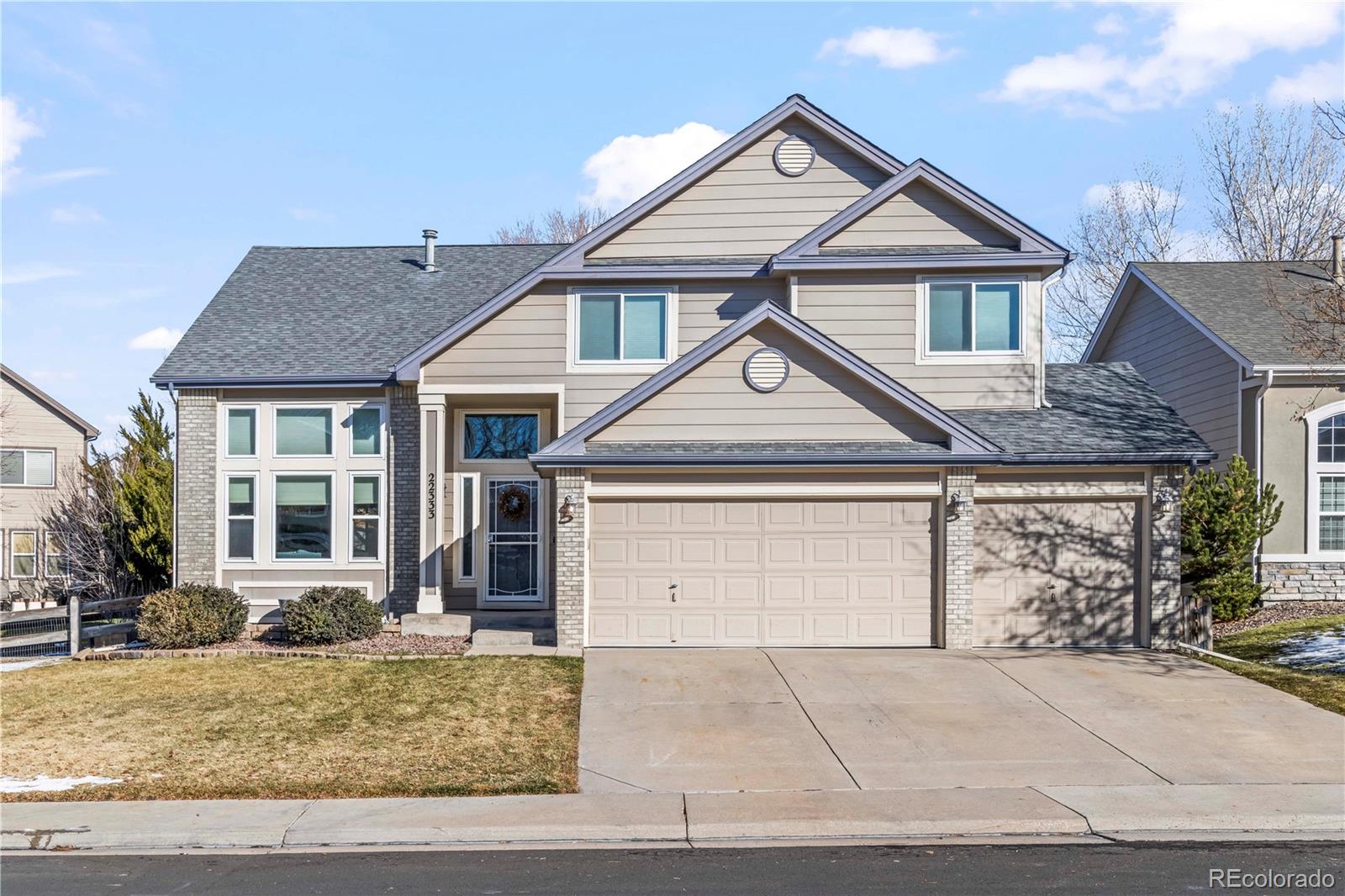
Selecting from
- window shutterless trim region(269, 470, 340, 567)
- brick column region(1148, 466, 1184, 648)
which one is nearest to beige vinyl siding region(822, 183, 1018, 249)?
brick column region(1148, 466, 1184, 648)

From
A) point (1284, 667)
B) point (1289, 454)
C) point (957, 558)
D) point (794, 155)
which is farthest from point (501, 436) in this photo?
point (1289, 454)

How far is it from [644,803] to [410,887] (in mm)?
2517

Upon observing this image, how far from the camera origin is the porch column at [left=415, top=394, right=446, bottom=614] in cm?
1741

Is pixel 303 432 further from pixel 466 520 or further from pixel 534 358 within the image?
pixel 534 358

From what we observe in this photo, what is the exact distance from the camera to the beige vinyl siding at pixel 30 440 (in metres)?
30.7

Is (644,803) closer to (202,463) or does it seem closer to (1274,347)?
(202,463)

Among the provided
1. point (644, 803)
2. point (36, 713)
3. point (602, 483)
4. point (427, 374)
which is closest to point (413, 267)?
point (427, 374)

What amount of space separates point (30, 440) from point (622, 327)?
22.7 meters

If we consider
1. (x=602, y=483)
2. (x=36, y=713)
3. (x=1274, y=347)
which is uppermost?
(x=1274, y=347)

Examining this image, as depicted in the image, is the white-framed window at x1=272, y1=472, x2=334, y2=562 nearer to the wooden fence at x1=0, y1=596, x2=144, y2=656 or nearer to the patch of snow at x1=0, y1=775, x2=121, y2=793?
the wooden fence at x1=0, y1=596, x2=144, y2=656

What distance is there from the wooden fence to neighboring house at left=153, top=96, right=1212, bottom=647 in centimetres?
166

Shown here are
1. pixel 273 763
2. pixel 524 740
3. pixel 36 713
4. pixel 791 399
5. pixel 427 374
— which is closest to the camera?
pixel 273 763

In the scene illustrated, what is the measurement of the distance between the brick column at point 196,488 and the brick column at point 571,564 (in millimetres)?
6968

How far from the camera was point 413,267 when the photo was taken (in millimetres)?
21766
